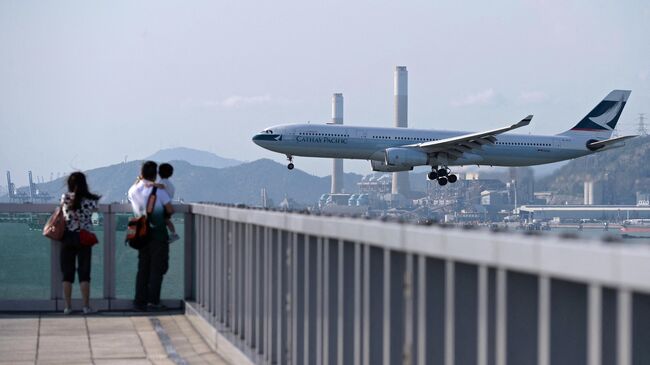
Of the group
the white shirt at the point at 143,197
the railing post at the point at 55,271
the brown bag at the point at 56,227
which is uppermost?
the white shirt at the point at 143,197

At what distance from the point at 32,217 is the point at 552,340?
10.8 meters

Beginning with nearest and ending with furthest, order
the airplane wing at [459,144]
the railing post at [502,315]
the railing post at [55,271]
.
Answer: the railing post at [502,315] → the railing post at [55,271] → the airplane wing at [459,144]

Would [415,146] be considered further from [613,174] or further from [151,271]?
[151,271]

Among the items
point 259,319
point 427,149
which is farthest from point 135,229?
point 427,149

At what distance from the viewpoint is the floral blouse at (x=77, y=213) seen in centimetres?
1402

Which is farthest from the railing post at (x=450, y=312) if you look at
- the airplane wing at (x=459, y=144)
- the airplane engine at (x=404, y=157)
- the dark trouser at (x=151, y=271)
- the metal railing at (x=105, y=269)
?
the airplane wing at (x=459, y=144)

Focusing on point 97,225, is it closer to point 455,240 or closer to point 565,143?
point 455,240

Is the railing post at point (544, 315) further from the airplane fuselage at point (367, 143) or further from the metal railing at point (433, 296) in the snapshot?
the airplane fuselage at point (367, 143)

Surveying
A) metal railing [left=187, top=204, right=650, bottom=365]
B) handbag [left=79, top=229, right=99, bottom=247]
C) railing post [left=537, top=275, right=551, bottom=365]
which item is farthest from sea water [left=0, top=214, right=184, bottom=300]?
railing post [left=537, top=275, right=551, bottom=365]

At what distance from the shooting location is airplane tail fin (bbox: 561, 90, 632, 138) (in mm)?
100250

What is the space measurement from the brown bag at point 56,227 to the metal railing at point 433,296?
13.4 feet

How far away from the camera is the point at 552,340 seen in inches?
209

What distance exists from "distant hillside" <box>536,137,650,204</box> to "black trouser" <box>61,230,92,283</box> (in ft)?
215

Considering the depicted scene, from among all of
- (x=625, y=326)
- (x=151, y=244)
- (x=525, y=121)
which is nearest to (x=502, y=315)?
(x=625, y=326)
